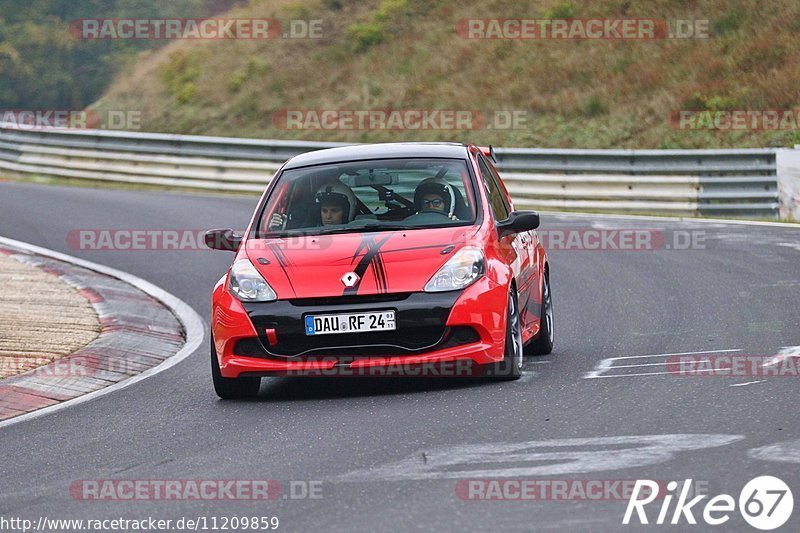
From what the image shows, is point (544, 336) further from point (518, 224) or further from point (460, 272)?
point (460, 272)

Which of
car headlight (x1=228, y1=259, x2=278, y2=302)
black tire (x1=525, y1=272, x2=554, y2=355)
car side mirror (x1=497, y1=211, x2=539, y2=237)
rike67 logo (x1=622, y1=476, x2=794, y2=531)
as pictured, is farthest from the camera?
black tire (x1=525, y1=272, x2=554, y2=355)

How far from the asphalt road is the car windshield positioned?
104cm

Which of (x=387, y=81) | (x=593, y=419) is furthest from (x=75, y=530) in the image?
(x=387, y=81)

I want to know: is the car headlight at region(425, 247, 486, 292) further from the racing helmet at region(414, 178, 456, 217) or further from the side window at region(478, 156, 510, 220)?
the side window at region(478, 156, 510, 220)

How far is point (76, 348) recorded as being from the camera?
10680 millimetres

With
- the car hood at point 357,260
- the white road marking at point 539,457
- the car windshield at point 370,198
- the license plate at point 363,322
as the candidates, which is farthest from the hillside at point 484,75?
the white road marking at point 539,457

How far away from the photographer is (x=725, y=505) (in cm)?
510

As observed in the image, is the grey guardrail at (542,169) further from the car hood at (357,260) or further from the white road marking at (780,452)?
the white road marking at (780,452)

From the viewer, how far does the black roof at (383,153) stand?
934 cm

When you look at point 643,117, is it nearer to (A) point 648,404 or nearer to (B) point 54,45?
(A) point 648,404

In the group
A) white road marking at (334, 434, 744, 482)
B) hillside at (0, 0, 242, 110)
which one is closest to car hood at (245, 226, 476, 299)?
white road marking at (334, 434, 744, 482)

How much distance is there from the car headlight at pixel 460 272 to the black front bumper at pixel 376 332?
6 centimetres

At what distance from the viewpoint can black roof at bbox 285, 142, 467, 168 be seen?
934 centimetres

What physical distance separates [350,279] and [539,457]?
2216mm
